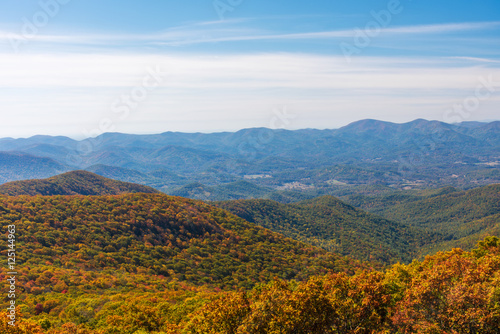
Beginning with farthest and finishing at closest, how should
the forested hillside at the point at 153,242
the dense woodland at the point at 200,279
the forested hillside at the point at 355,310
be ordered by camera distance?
the forested hillside at the point at 153,242, the dense woodland at the point at 200,279, the forested hillside at the point at 355,310

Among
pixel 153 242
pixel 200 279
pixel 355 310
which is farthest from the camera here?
pixel 153 242

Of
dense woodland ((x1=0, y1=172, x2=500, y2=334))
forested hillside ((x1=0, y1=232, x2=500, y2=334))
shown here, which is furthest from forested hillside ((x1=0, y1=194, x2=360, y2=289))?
forested hillside ((x1=0, y1=232, x2=500, y2=334))

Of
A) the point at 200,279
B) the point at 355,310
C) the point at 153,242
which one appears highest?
the point at 355,310

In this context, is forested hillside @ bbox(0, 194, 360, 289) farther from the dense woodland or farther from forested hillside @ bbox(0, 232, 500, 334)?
forested hillside @ bbox(0, 232, 500, 334)

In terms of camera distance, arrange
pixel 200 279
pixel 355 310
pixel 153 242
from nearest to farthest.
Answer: pixel 355 310
pixel 200 279
pixel 153 242

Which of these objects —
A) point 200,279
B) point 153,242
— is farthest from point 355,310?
point 153,242

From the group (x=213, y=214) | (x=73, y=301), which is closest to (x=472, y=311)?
(x=73, y=301)

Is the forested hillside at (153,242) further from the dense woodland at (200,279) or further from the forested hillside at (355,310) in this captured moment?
the forested hillside at (355,310)

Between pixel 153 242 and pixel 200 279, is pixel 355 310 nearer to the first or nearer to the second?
pixel 200 279

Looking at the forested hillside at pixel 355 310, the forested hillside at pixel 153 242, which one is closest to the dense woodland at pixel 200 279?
the forested hillside at pixel 355 310

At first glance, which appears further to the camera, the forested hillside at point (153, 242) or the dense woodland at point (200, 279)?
the forested hillside at point (153, 242)

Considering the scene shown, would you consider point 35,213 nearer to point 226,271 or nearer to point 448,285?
point 226,271
